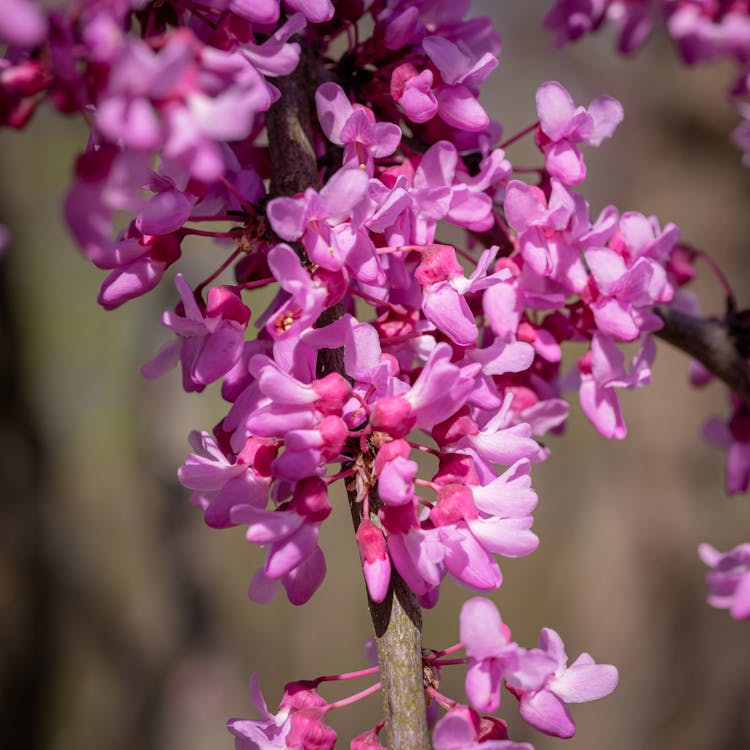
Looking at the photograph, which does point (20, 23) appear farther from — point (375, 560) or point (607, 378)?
point (607, 378)

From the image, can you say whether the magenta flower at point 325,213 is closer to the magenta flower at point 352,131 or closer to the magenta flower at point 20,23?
the magenta flower at point 352,131

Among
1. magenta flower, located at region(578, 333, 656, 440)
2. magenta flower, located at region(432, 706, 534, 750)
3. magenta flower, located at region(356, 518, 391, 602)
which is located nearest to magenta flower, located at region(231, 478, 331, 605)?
magenta flower, located at region(356, 518, 391, 602)

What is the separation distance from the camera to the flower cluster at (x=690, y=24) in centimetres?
107

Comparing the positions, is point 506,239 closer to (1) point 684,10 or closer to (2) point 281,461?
(2) point 281,461

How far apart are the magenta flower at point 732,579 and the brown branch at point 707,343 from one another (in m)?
0.18

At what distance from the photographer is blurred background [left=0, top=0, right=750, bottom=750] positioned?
9.71 feet

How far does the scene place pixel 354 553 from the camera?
3.81 meters

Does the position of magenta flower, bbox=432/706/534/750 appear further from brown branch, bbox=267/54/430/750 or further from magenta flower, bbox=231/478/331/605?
magenta flower, bbox=231/478/331/605

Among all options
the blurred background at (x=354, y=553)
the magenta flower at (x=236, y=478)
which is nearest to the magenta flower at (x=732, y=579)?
the magenta flower at (x=236, y=478)

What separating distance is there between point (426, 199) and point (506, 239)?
0.13 meters

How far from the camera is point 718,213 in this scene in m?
2.96

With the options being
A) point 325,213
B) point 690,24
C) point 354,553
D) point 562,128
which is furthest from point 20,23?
point 354,553

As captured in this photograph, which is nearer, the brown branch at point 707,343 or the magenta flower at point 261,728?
the magenta flower at point 261,728

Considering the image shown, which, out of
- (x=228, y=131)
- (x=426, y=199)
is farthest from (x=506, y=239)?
(x=228, y=131)
